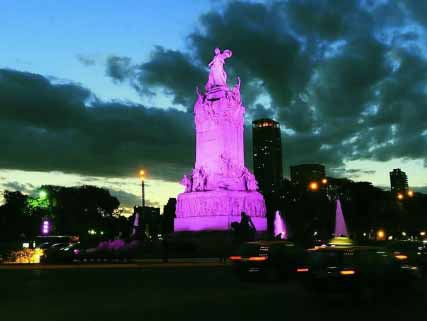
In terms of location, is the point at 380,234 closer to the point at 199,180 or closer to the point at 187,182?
the point at 187,182

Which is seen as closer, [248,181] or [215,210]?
[215,210]

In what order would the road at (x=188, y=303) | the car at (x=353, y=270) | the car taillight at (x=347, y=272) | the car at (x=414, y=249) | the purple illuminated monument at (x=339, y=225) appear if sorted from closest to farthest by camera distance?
the road at (x=188, y=303)
the car taillight at (x=347, y=272)
the car at (x=353, y=270)
the car at (x=414, y=249)
the purple illuminated monument at (x=339, y=225)

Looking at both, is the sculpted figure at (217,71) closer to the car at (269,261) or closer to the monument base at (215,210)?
the monument base at (215,210)

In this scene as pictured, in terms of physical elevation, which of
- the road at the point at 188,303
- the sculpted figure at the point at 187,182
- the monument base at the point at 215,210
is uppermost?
the sculpted figure at the point at 187,182

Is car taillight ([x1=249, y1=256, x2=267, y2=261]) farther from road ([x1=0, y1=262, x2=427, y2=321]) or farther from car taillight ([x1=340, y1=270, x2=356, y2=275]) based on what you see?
car taillight ([x1=340, y1=270, x2=356, y2=275])

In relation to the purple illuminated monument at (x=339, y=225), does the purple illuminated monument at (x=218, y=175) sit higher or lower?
higher

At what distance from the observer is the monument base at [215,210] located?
54188 millimetres

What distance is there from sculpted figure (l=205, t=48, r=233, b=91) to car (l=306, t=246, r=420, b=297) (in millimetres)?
45878

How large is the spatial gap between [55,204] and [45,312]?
95.4m

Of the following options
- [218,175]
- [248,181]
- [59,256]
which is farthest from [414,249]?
[248,181]

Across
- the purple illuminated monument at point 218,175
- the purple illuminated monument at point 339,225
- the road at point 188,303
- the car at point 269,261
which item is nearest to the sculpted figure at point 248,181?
the purple illuminated monument at point 218,175

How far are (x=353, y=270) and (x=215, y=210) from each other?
133 ft

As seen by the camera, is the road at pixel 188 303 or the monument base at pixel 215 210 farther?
the monument base at pixel 215 210

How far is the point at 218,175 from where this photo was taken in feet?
183
